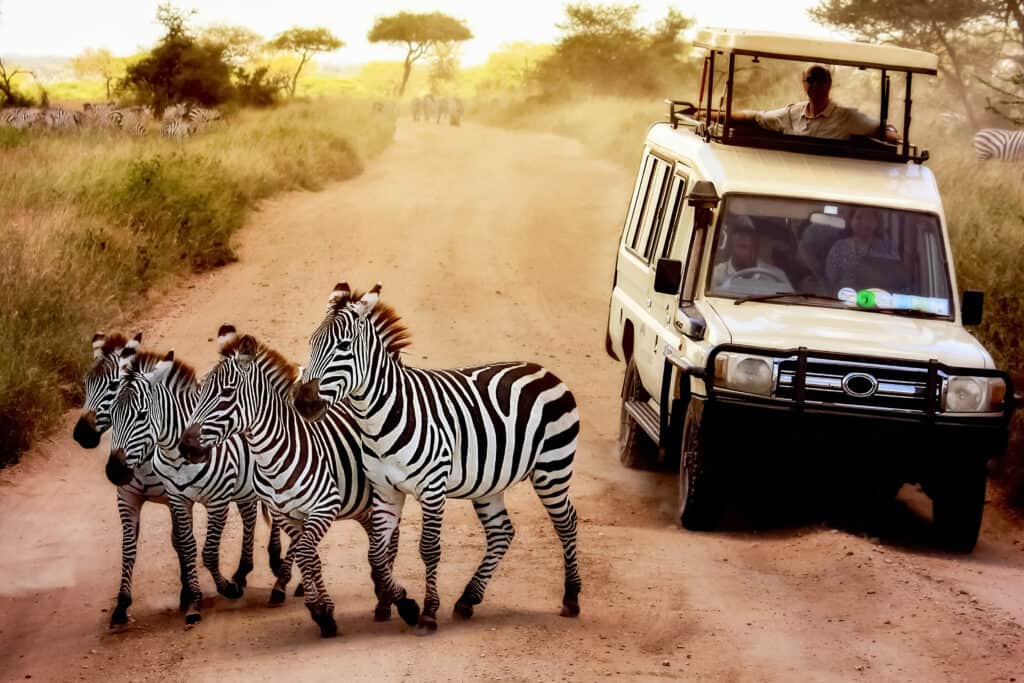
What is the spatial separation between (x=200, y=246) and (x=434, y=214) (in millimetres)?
5904

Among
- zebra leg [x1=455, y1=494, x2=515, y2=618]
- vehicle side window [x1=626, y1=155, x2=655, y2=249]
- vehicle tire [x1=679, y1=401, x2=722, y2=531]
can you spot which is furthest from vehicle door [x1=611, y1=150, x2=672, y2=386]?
zebra leg [x1=455, y1=494, x2=515, y2=618]

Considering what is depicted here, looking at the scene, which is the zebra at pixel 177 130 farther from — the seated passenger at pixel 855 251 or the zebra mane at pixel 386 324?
the zebra mane at pixel 386 324

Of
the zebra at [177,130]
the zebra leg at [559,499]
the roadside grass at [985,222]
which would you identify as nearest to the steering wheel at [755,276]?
the zebra leg at [559,499]

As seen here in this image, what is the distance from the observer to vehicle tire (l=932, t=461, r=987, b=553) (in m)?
8.55

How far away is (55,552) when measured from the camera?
8.71 meters

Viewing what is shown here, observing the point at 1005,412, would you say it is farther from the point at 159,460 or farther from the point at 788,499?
the point at 159,460

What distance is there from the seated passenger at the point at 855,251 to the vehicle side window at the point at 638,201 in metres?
2.13

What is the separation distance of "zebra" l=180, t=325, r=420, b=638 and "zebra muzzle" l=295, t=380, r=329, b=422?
0.37m

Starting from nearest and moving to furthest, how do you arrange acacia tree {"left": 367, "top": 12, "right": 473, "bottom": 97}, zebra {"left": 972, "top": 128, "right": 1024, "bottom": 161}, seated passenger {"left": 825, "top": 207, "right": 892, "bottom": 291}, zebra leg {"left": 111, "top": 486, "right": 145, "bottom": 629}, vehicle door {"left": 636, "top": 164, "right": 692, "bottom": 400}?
zebra leg {"left": 111, "top": 486, "right": 145, "bottom": 629}, seated passenger {"left": 825, "top": 207, "right": 892, "bottom": 291}, vehicle door {"left": 636, "top": 164, "right": 692, "bottom": 400}, zebra {"left": 972, "top": 128, "right": 1024, "bottom": 161}, acacia tree {"left": 367, "top": 12, "right": 473, "bottom": 97}

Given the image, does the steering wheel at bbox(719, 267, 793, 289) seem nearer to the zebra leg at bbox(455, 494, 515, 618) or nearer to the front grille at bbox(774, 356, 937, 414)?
the front grille at bbox(774, 356, 937, 414)

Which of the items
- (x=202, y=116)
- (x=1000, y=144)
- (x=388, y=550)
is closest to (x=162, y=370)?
(x=388, y=550)

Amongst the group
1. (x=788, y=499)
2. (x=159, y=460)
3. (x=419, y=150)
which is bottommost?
(x=419, y=150)

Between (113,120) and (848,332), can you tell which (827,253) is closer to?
(848,332)

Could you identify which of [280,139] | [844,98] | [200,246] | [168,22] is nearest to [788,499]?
[200,246]
